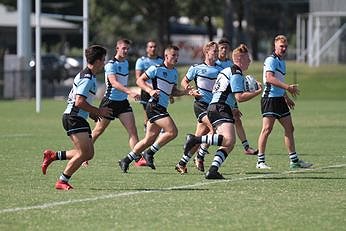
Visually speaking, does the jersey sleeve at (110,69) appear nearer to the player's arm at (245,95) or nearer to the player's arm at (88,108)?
the player's arm at (245,95)

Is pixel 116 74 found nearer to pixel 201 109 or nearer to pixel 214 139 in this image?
pixel 201 109

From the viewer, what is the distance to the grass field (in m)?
11.2

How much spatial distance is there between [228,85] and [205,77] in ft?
7.74

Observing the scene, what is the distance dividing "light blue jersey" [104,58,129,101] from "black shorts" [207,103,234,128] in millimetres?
2848

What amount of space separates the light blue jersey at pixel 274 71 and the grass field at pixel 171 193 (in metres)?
1.23

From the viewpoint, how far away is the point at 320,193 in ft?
45.1

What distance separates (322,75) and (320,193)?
41.2 metres

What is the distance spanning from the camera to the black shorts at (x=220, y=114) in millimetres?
15555

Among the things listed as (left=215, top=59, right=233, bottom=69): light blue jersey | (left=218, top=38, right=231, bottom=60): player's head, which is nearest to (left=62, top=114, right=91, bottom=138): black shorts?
(left=215, top=59, right=233, bottom=69): light blue jersey

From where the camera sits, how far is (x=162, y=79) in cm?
1691

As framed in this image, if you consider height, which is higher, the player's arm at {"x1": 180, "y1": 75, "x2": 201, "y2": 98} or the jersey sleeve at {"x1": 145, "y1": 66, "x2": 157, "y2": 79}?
the jersey sleeve at {"x1": 145, "y1": 66, "x2": 157, "y2": 79}

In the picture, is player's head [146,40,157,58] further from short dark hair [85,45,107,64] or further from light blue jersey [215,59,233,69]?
short dark hair [85,45,107,64]

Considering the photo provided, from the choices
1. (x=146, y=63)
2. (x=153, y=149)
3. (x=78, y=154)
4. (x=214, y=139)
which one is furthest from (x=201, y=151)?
(x=146, y=63)

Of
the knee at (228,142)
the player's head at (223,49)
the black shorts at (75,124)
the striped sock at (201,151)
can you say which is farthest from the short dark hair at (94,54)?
the player's head at (223,49)
